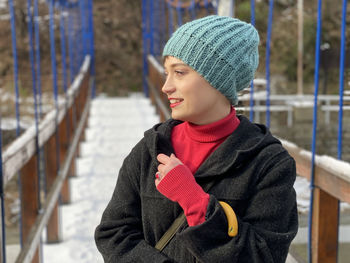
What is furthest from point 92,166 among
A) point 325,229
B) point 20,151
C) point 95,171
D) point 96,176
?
point 325,229

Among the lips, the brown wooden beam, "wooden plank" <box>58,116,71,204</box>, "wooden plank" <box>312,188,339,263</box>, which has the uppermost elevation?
the lips

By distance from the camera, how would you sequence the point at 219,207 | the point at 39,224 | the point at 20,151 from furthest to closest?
the point at 39,224 < the point at 20,151 < the point at 219,207

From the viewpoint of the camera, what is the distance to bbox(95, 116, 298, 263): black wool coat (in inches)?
37.3

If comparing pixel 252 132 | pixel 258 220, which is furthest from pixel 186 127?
pixel 258 220

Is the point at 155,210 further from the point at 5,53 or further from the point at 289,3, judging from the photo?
the point at 289,3

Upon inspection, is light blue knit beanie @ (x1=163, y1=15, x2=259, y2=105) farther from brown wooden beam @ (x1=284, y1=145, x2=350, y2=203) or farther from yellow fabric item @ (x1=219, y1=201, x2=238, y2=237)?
brown wooden beam @ (x1=284, y1=145, x2=350, y2=203)

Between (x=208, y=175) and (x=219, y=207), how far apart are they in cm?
9

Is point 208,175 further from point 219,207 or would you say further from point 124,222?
point 124,222

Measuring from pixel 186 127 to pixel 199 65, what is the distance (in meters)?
0.15

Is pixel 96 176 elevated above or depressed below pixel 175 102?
below

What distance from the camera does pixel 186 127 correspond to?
1.11m

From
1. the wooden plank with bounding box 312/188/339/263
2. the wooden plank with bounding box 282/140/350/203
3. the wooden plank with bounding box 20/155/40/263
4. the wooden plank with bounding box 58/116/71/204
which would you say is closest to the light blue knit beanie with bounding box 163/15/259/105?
the wooden plank with bounding box 282/140/350/203

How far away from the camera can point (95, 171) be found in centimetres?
521

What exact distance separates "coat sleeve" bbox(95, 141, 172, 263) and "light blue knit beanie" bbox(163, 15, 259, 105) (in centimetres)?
22
